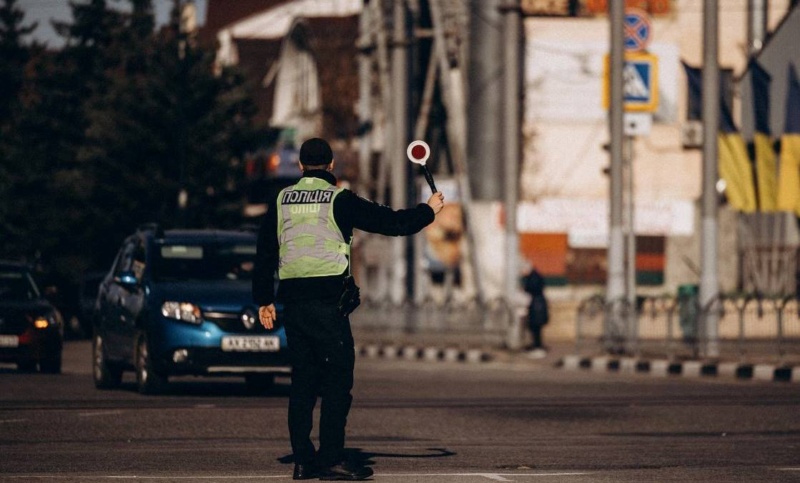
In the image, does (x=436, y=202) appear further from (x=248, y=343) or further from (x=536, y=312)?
(x=536, y=312)

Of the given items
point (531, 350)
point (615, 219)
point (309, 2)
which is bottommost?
point (531, 350)

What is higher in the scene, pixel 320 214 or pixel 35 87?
pixel 35 87

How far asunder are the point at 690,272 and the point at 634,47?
18.1 metres

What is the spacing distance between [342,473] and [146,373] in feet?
26.3

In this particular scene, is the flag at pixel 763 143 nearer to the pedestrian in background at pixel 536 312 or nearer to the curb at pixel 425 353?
the pedestrian in background at pixel 536 312

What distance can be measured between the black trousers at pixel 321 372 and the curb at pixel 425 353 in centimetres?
2309

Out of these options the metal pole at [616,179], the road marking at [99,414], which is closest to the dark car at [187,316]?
the road marking at [99,414]

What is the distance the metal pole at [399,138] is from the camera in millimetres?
40969

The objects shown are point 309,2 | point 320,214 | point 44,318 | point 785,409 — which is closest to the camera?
point 320,214

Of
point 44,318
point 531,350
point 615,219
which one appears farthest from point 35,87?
point 44,318

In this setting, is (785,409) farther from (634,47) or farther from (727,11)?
(727,11)

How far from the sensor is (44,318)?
2320cm

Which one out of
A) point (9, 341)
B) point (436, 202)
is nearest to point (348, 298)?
point (436, 202)

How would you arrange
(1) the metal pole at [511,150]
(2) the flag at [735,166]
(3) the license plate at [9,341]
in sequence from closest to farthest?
(3) the license plate at [9,341], (2) the flag at [735,166], (1) the metal pole at [511,150]
